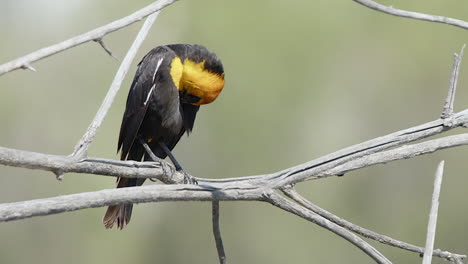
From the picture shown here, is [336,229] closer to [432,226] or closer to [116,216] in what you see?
[432,226]

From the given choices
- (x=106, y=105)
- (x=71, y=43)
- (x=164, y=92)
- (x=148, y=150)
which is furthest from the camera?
(x=148, y=150)

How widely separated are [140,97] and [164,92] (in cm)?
15

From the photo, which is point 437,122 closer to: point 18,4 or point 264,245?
point 264,245

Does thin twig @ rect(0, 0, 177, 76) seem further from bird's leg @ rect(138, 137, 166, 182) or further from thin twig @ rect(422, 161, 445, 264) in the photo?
bird's leg @ rect(138, 137, 166, 182)

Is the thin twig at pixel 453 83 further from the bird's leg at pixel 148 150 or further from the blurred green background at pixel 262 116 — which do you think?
the blurred green background at pixel 262 116

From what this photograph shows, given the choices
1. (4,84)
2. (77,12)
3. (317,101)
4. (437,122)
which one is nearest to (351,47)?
(317,101)

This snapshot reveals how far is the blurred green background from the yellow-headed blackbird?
206 inches

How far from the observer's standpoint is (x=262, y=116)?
1021cm

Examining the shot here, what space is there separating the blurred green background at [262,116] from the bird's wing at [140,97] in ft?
17.2

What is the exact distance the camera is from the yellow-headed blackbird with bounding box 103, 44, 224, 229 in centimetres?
412

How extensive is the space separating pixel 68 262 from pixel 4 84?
3057 mm

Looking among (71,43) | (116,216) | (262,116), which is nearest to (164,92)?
(116,216)

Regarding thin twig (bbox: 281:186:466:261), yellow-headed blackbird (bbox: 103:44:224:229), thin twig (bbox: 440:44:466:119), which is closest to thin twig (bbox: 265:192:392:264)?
thin twig (bbox: 281:186:466:261)

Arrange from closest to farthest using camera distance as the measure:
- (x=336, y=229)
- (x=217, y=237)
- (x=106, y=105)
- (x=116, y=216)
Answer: (x=336, y=229)
(x=106, y=105)
(x=217, y=237)
(x=116, y=216)
